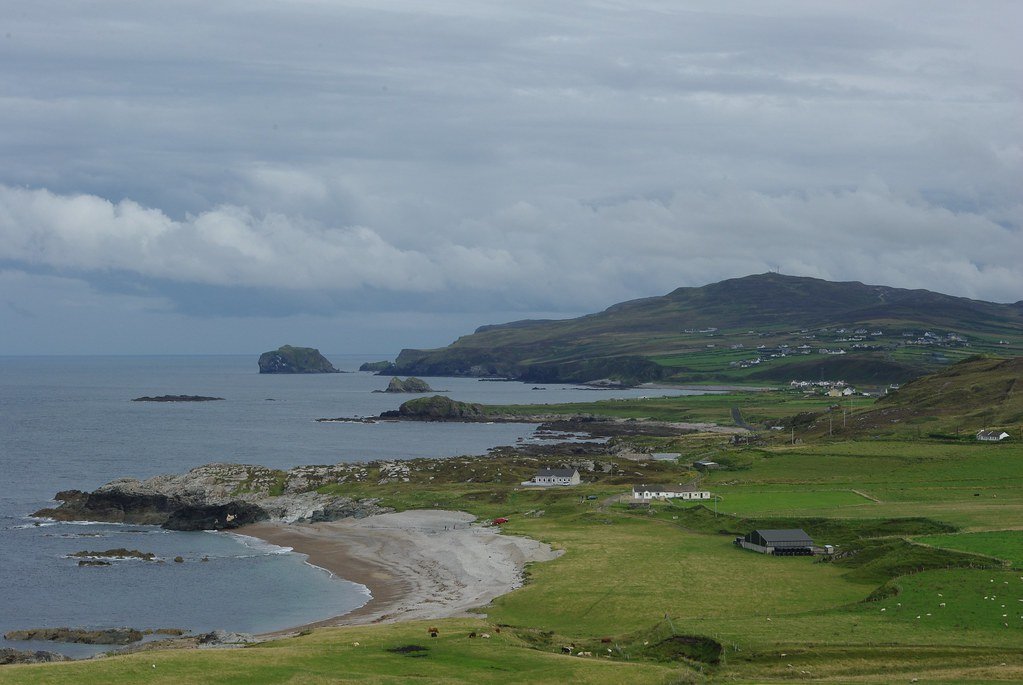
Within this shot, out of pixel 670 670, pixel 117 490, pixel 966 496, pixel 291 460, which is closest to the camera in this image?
pixel 670 670

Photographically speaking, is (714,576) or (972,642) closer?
(972,642)

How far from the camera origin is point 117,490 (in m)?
118

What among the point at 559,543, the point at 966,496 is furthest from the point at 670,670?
the point at 966,496

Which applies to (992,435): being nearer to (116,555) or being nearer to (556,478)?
(556,478)

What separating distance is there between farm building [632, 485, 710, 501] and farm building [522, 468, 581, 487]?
671 inches

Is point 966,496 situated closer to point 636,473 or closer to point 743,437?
point 636,473

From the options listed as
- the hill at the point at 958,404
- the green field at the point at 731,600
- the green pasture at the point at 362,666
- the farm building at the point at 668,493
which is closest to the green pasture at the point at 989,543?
the green field at the point at 731,600

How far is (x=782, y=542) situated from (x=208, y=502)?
6591 centimetres

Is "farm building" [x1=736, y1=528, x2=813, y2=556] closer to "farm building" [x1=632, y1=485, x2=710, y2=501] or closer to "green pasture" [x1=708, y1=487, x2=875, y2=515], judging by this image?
"green pasture" [x1=708, y1=487, x2=875, y2=515]

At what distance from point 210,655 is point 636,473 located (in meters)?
91.1

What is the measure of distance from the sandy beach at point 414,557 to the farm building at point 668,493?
18081 mm

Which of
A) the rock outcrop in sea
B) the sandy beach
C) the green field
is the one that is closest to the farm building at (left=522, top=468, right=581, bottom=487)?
the green field

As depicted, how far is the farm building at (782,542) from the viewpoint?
79.1m

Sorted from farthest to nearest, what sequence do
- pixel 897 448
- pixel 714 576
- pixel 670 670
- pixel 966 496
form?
1. pixel 897 448
2. pixel 966 496
3. pixel 714 576
4. pixel 670 670
